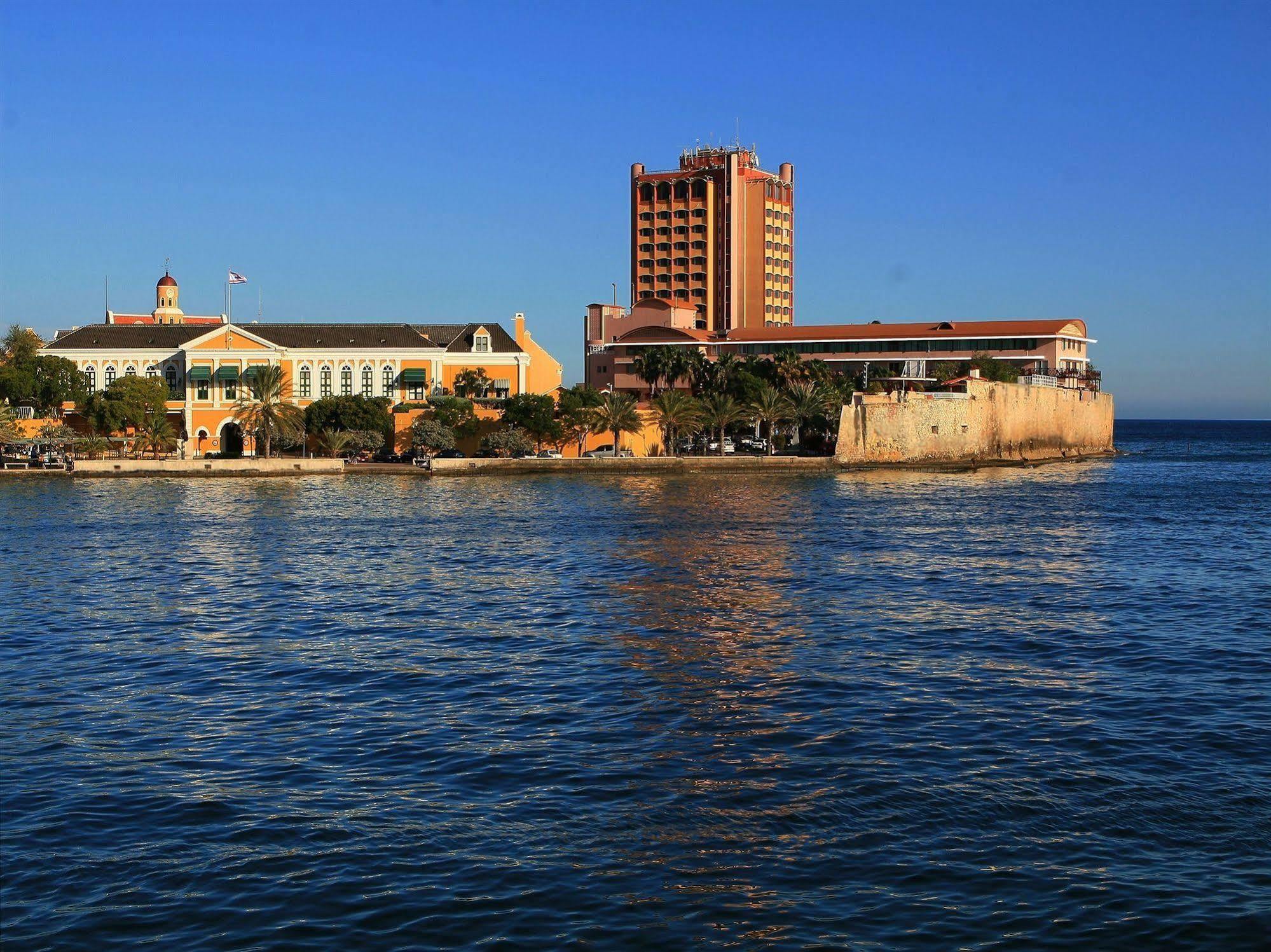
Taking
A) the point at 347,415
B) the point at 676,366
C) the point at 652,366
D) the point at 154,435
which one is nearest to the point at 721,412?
the point at 676,366

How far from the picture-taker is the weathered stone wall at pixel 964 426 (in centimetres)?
10688

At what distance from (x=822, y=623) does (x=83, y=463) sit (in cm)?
7863

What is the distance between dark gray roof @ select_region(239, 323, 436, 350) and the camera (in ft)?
375

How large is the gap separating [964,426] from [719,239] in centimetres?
6952

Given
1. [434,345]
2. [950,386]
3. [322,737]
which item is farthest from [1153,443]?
[322,737]

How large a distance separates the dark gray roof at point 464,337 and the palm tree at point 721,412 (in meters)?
18.5

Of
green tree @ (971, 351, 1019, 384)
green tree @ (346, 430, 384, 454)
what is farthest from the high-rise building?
green tree @ (346, 430, 384, 454)

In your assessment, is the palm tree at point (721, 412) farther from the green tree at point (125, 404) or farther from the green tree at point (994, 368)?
the green tree at point (125, 404)

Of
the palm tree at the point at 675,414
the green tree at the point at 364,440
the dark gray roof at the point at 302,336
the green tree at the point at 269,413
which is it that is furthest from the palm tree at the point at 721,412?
the green tree at the point at 269,413

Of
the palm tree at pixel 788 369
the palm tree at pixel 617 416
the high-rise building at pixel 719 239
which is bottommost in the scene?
the palm tree at pixel 617 416

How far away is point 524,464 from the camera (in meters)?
101

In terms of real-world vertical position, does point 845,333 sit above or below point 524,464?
above

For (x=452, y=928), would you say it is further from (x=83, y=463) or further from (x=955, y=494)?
(x=83, y=463)

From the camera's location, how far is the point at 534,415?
4090 inches
